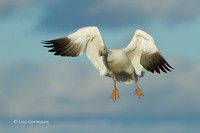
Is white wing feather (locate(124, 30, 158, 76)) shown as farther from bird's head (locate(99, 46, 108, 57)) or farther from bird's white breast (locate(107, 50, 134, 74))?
bird's head (locate(99, 46, 108, 57))

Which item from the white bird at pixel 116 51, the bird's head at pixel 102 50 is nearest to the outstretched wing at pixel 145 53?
the white bird at pixel 116 51

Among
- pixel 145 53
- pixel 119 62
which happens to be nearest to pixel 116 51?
pixel 119 62

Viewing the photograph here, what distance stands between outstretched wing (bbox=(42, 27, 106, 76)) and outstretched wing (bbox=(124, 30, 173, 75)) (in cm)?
112

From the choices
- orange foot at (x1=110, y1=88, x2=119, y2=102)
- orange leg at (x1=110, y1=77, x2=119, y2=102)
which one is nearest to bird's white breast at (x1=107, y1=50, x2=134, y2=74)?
orange leg at (x1=110, y1=77, x2=119, y2=102)

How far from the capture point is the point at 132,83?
802 inches

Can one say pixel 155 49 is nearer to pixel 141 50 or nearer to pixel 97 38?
pixel 141 50

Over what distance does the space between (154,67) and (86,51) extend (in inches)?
95.0

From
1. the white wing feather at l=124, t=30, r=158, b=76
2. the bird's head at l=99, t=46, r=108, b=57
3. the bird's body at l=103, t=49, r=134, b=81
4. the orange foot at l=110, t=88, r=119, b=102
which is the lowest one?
the orange foot at l=110, t=88, r=119, b=102

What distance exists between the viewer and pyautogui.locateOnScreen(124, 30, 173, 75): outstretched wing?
19562 millimetres

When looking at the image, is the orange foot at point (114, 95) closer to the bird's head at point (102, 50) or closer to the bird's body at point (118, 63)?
the bird's body at point (118, 63)

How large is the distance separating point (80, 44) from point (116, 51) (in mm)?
1347

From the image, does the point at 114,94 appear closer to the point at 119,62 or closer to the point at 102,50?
the point at 119,62

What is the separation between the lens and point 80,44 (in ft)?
64.9

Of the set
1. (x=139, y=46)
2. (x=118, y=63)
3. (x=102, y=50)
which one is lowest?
(x=118, y=63)
